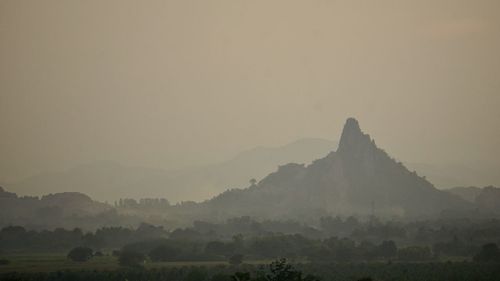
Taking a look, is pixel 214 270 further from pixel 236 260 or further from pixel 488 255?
pixel 488 255

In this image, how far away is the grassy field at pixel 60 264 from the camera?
150 metres

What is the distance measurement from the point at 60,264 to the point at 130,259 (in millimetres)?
15316

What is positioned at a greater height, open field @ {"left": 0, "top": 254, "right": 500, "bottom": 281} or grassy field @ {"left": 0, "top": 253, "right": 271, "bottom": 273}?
grassy field @ {"left": 0, "top": 253, "right": 271, "bottom": 273}

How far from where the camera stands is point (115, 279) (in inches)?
5217

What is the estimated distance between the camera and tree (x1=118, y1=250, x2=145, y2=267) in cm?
15800

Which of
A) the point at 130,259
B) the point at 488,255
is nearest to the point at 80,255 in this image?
the point at 130,259

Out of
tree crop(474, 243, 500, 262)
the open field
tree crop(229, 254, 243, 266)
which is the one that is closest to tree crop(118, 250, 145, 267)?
the open field

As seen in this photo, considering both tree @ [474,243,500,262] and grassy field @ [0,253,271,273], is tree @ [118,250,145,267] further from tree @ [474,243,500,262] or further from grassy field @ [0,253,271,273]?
tree @ [474,243,500,262]

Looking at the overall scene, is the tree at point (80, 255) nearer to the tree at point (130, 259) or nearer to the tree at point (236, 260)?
the tree at point (130, 259)

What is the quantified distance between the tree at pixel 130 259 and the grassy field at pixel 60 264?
1516 mm

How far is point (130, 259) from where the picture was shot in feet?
526

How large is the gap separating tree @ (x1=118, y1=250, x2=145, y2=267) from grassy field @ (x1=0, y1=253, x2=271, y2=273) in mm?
1516

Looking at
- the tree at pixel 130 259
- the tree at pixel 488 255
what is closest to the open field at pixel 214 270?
the tree at pixel 130 259

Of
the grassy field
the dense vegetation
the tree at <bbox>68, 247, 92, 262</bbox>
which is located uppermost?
the tree at <bbox>68, 247, 92, 262</bbox>
